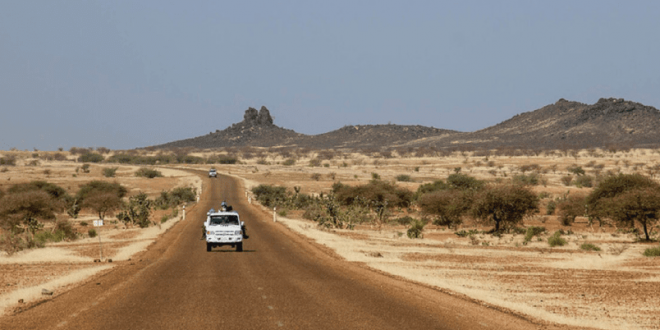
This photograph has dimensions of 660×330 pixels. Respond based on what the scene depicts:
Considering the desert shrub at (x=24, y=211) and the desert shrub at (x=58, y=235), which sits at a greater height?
the desert shrub at (x=24, y=211)

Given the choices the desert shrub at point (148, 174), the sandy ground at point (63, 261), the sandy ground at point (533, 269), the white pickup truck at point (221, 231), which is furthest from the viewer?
the desert shrub at point (148, 174)

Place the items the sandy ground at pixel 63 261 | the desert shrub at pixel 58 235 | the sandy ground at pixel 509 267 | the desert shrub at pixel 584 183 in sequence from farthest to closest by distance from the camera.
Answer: the desert shrub at pixel 584 183 → the desert shrub at pixel 58 235 → the sandy ground at pixel 63 261 → the sandy ground at pixel 509 267

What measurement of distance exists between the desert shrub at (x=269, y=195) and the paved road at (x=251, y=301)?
48.2 metres

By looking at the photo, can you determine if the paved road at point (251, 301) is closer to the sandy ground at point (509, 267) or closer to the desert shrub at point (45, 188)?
the sandy ground at point (509, 267)

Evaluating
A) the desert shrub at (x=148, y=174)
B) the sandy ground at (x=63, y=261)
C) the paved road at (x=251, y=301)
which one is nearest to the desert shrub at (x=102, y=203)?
the sandy ground at (x=63, y=261)

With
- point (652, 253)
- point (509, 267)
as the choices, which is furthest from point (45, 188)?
point (652, 253)

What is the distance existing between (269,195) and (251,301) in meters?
64.8

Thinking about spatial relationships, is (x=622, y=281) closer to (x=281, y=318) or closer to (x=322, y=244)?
(x=281, y=318)

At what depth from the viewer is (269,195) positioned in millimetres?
80562

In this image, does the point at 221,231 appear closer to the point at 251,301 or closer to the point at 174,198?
the point at 251,301

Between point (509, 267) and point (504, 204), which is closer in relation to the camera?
point (509, 267)

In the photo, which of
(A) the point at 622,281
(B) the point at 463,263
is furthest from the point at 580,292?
(B) the point at 463,263

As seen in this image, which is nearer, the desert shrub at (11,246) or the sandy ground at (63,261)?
the sandy ground at (63,261)

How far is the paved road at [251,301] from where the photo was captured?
44.4 ft
